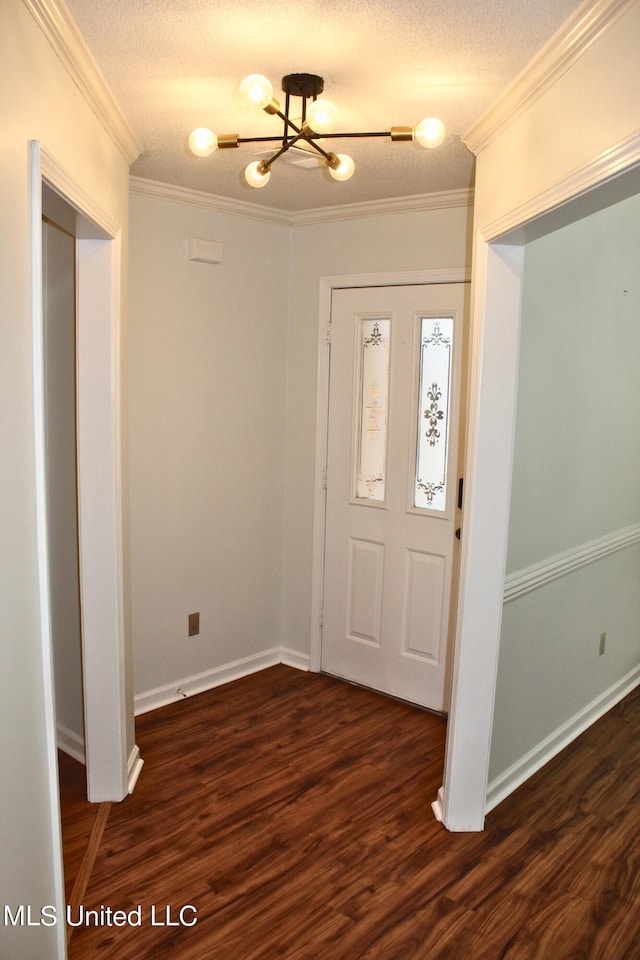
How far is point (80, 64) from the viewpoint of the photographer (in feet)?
6.47

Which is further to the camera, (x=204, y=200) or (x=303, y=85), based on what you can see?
(x=204, y=200)

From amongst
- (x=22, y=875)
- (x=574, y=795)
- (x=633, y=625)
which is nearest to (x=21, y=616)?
(x=22, y=875)

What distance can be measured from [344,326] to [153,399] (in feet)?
3.47

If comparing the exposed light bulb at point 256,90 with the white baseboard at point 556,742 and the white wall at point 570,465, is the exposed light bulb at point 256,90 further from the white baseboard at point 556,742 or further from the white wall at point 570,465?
the white baseboard at point 556,742

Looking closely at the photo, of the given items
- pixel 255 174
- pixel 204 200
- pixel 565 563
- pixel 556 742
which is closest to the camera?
pixel 255 174

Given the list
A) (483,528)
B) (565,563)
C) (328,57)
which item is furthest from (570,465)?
(328,57)

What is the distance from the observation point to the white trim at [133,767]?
9.38 feet

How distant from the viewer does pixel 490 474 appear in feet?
8.26

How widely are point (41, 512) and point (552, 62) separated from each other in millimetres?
1733

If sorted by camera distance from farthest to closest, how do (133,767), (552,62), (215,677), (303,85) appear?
(215,677), (133,767), (303,85), (552,62)

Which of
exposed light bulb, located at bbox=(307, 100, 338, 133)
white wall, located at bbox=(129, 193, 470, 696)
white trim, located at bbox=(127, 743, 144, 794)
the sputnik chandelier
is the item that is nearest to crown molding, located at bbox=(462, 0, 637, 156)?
the sputnik chandelier

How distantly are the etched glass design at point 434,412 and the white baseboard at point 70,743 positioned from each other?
186 cm

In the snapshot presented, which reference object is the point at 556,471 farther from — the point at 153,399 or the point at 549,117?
the point at 153,399

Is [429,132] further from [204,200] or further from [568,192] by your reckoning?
[204,200]
